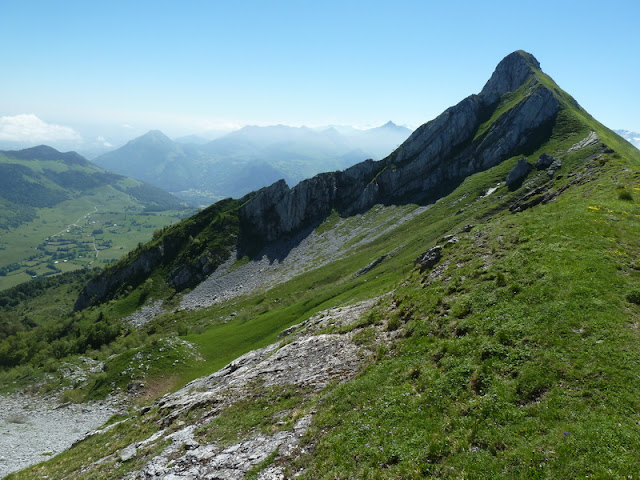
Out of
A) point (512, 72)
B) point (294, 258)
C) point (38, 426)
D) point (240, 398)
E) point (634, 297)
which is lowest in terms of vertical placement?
point (38, 426)

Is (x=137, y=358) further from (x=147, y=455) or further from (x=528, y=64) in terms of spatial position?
(x=528, y=64)

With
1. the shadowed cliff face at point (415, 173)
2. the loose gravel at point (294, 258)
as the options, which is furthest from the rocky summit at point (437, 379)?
the shadowed cliff face at point (415, 173)

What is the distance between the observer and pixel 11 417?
5525 cm

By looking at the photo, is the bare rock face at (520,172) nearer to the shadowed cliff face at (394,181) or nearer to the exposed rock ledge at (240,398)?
the shadowed cliff face at (394,181)

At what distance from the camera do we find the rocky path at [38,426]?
42.0m

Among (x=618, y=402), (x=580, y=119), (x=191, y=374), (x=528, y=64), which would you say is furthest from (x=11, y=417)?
(x=528, y=64)

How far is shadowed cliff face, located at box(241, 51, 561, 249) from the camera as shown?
145000 millimetres

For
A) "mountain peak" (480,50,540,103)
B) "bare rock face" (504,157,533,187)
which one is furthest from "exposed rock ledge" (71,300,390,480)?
"mountain peak" (480,50,540,103)

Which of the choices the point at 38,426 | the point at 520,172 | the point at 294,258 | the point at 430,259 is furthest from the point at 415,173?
the point at 38,426

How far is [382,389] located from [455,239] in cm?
2574

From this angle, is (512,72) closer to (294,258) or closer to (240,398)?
(294,258)

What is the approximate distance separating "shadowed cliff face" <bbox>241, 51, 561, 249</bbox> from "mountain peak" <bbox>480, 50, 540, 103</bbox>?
0.88 m

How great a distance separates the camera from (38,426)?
5212 cm

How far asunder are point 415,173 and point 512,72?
93.8 m
